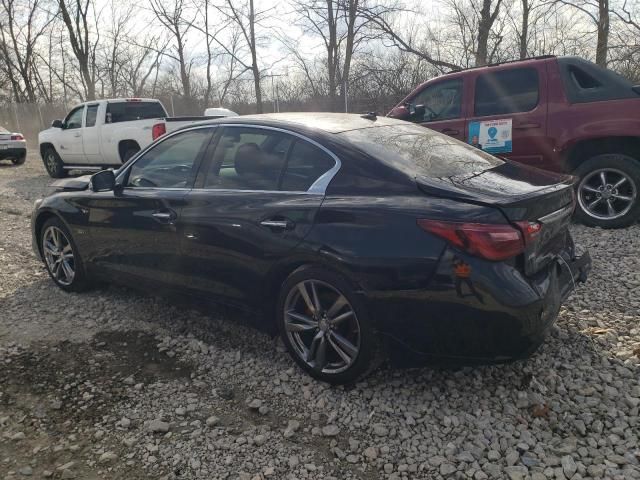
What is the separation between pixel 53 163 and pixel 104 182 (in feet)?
34.7

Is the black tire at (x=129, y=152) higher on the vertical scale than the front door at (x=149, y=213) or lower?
higher

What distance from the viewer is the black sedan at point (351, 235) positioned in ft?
→ 8.13

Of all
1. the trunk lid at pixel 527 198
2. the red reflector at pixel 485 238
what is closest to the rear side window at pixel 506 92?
the trunk lid at pixel 527 198

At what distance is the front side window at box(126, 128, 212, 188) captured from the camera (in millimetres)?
3654

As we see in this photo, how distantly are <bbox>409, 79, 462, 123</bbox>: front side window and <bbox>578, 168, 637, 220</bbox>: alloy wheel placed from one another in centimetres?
172

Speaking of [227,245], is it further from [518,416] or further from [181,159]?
[518,416]

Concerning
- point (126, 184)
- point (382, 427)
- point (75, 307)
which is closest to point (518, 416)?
point (382, 427)

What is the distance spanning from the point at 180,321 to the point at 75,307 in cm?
103

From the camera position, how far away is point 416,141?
3.31 m

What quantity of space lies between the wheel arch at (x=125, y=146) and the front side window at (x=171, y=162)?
7331mm

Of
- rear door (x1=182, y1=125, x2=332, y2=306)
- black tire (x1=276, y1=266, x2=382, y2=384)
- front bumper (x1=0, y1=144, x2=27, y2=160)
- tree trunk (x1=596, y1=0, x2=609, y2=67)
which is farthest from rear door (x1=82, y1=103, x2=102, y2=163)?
tree trunk (x1=596, y1=0, x2=609, y2=67)

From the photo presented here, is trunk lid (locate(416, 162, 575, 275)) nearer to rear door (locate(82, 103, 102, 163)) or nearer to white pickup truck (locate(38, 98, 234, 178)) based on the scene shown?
white pickup truck (locate(38, 98, 234, 178))

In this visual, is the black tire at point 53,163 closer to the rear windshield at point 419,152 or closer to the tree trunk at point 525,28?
the rear windshield at point 419,152

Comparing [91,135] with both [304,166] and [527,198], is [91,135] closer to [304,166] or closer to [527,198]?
[304,166]
